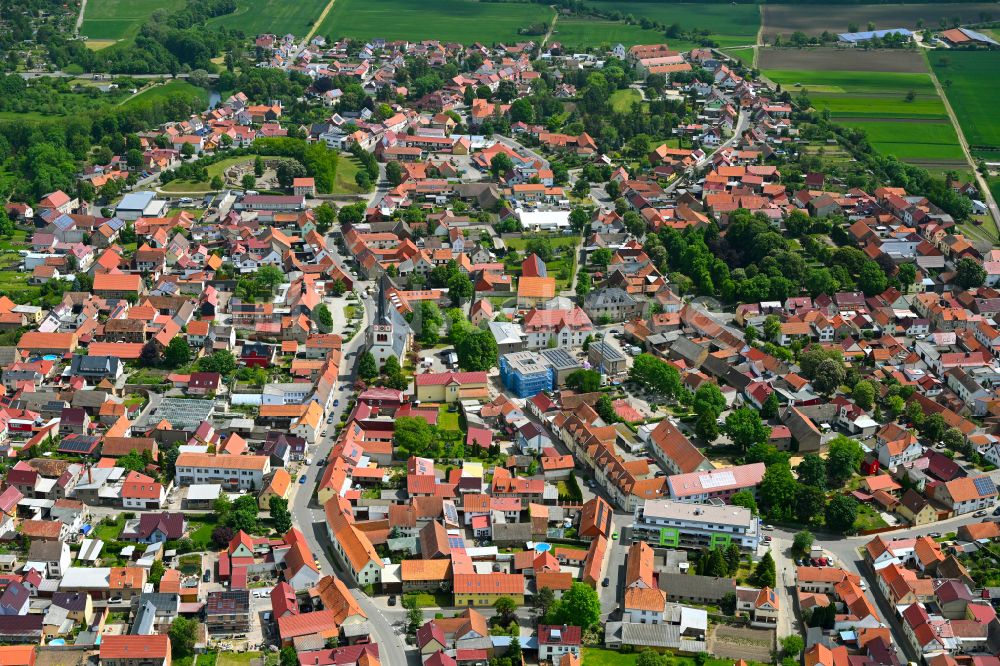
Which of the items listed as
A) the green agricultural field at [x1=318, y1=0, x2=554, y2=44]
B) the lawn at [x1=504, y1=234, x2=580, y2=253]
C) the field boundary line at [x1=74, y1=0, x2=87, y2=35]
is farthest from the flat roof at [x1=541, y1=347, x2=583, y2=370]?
the field boundary line at [x1=74, y1=0, x2=87, y2=35]

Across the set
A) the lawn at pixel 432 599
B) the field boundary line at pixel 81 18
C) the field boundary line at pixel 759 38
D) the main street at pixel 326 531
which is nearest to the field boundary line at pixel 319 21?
the field boundary line at pixel 81 18

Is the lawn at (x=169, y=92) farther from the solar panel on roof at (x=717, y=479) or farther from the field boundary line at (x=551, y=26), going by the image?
the solar panel on roof at (x=717, y=479)

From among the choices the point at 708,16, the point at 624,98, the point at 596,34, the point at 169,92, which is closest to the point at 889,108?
the point at 624,98

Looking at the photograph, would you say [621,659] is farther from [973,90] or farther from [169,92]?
[973,90]

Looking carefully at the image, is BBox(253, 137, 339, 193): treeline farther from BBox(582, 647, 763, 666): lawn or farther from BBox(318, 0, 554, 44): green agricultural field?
BBox(582, 647, 763, 666): lawn

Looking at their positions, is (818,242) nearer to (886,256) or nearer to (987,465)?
(886,256)
